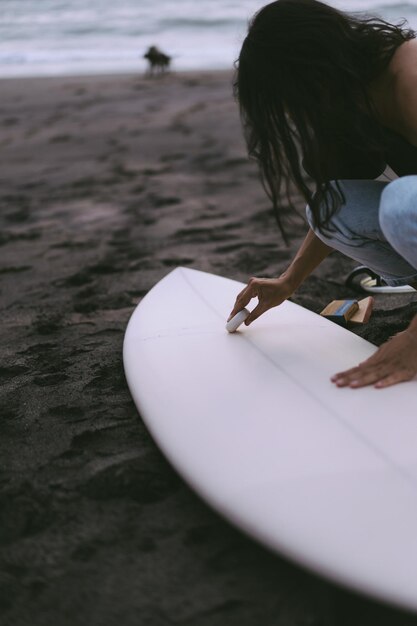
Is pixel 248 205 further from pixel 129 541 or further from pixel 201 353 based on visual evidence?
pixel 129 541

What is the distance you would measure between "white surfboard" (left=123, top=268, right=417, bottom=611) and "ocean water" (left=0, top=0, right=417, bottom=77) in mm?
7658

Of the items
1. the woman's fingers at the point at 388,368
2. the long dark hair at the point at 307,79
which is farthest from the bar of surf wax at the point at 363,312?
the long dark hair at the point at 307,79

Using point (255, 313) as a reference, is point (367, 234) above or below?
above

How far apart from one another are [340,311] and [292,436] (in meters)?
0.77

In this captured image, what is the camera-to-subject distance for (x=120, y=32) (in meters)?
13.4

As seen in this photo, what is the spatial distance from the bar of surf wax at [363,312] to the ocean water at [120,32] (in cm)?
733

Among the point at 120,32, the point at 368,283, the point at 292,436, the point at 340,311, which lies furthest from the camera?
the point at 120,32

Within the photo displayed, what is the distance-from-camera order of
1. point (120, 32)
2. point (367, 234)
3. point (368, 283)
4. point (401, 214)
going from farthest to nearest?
point (120, 32) < point (368, 283) < point (367, 234) < point (401, 214)

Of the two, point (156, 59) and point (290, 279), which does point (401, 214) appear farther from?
point (156, 59)

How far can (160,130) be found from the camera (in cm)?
511

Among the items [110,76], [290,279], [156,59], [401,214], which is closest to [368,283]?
[290,279]

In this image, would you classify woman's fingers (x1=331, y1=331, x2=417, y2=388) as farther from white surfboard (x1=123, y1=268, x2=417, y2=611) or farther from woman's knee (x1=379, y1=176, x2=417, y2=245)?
woman's knee (x1=379, y1=176, x2=417, y2=245)

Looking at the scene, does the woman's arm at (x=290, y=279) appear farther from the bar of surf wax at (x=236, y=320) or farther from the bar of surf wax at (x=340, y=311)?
the bar of surf wax at (x=340, y=311)

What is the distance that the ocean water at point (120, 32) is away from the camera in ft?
33.0
